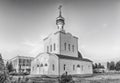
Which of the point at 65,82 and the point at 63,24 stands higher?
the point at 63,24

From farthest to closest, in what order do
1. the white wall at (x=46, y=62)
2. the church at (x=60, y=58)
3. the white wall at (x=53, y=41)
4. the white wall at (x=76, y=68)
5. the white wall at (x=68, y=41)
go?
1. the white wall at (x=68, y=41)
2. the white wall at (x=53, y=41)
3. the white wall at (x=76, y=68)
4. the church at (x=60, y=58)
5. the white wall at (x=46, y=62)

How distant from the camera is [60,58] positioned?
23484 mm

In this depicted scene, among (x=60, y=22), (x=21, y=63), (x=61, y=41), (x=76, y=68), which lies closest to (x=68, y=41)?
(x=61, y=41)

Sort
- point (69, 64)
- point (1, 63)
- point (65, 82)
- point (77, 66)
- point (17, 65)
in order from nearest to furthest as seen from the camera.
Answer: point (1, 63) → point (65, 82) → point (69, 64) → point (77, 66) → point (17, 65)

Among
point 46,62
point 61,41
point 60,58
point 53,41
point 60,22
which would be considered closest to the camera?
point 60,58

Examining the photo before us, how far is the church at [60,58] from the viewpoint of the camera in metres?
23.6

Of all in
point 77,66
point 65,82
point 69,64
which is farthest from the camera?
point 77,66

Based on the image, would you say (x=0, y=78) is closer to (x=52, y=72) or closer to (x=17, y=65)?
(x=52, y=72)

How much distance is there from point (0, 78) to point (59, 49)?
2309 cm

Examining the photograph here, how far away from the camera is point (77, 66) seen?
27391 mm

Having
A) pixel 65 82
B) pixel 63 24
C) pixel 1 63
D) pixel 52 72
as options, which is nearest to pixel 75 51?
pixel 63 24

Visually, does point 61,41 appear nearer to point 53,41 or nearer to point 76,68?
point 53,41

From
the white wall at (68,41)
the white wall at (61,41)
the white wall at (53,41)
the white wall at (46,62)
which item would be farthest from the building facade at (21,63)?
the white wall at (68,41)

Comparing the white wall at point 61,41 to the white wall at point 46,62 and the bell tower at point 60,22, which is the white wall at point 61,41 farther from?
the white wall at point 46,62
